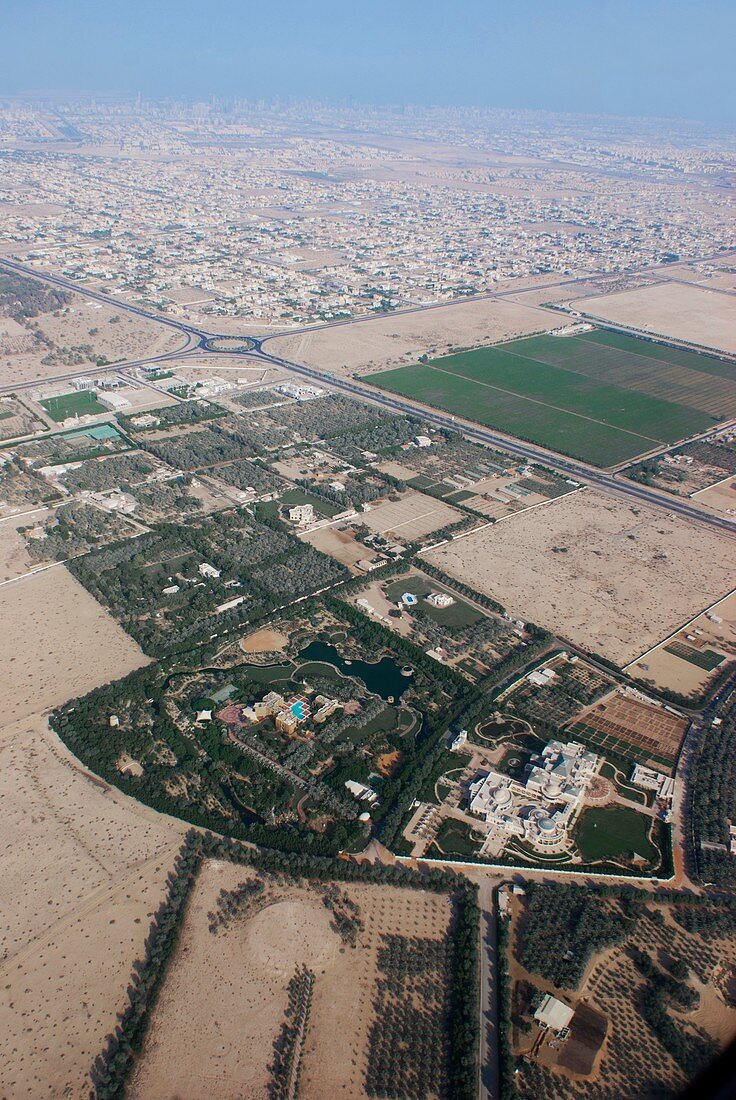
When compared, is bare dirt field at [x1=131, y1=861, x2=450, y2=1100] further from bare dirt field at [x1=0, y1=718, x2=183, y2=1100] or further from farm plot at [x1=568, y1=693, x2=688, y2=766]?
farm plot at [x1=568, y1=693, x2=688, y2=766]

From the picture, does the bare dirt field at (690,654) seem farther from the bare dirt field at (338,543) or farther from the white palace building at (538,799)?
the bare dirt field at (338,543)

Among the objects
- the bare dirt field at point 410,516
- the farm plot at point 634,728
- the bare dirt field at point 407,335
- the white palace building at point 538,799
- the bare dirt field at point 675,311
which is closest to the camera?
the white palace building at point 538,799

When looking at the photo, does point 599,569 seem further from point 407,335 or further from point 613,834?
point 407,335

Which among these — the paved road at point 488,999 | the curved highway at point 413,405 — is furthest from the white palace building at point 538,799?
the curved highway at point 413,405

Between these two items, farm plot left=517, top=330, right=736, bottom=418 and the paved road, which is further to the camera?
farm plot left=517, top=330, right=736, bottom=418

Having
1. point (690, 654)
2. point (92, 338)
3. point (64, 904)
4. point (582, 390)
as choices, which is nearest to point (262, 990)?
point (64, 904)

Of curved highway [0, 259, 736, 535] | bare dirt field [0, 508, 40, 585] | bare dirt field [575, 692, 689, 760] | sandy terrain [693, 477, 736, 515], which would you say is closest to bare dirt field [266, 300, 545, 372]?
curved highway [0, 259, 736, 535]

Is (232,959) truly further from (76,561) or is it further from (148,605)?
(76,561)
